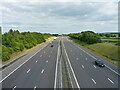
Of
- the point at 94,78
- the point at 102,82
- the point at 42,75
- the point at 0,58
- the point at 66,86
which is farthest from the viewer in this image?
the point at 0,58

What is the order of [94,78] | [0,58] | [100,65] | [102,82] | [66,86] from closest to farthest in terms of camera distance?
[66,86] < [102,82] < [94,78] < [100,65] < [0,58]

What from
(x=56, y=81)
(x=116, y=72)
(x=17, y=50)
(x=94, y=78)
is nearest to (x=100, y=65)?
(x=116, y=72)

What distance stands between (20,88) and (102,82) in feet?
42.6

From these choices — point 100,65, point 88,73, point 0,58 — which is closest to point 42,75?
point 88,73

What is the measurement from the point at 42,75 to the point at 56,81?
473cm

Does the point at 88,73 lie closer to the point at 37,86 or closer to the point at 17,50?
the point at 37,86

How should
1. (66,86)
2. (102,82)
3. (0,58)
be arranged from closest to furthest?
(66,86) < (102,82) < (0,58)

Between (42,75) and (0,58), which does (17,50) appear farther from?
(42,75)

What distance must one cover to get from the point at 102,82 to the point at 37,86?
10.5 m

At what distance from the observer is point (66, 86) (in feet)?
69.7

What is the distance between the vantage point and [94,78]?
84.7 ft

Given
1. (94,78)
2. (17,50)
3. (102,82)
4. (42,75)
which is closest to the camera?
(102,82)

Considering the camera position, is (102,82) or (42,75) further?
(42,75)

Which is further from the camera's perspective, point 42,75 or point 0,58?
point 0,58
